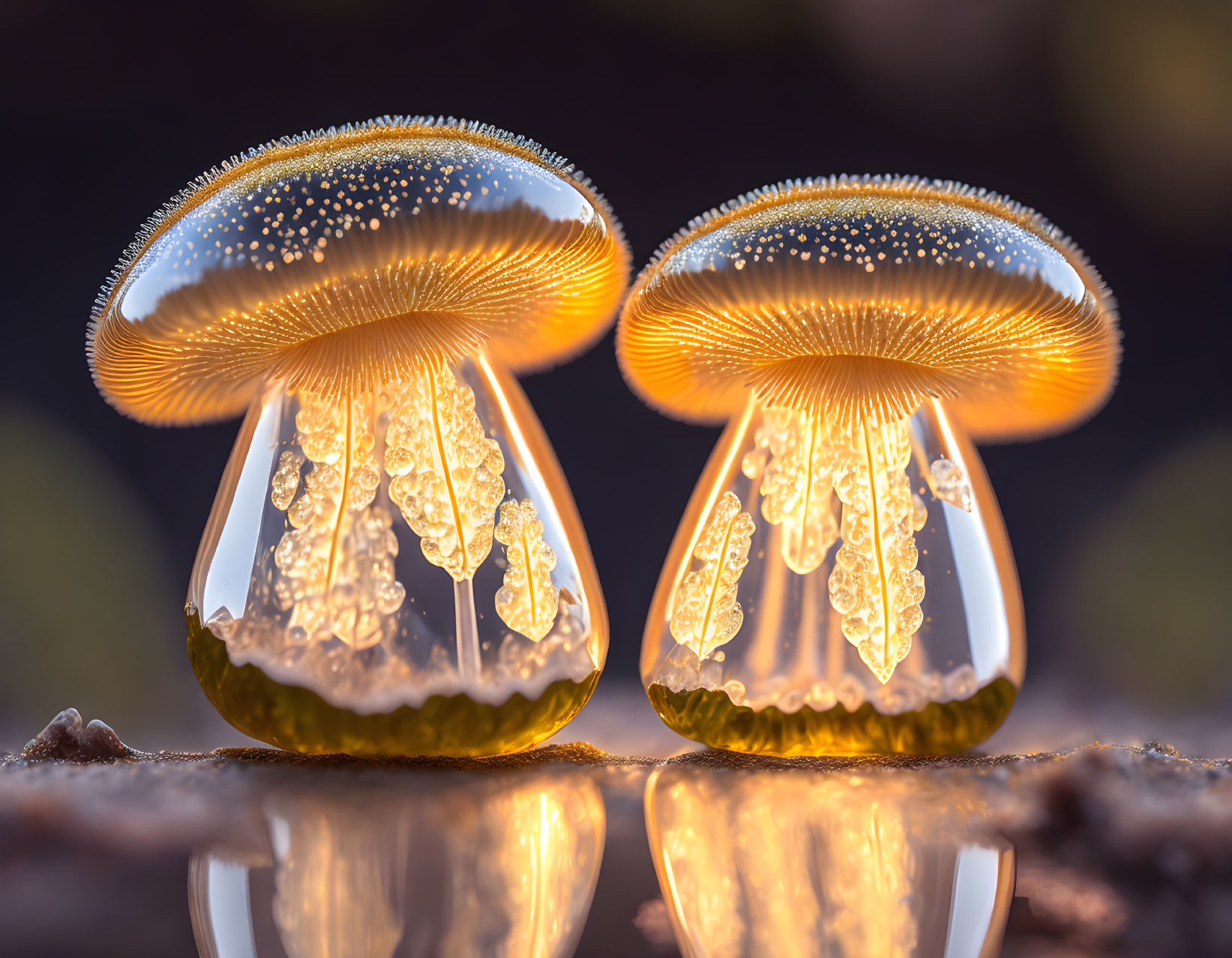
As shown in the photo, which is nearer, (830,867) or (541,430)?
(830,867)

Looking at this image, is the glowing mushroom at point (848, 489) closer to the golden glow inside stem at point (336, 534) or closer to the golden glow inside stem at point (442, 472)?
the golden glow inside stem at point (442, 472)

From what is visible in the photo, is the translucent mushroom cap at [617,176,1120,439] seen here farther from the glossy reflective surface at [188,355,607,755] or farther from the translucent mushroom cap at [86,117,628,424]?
the glossy reflective surface at [188,355,607,755]

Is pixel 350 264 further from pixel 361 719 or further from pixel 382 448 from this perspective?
pixel 361 719

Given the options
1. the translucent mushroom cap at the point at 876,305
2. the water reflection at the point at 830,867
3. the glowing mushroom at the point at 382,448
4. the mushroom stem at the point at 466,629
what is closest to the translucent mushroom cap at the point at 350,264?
the glowing mushroom at the point at 382,448

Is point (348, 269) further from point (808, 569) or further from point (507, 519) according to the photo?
point (808, 569)

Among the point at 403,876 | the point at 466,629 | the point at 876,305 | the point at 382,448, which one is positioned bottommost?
the point at 403,876

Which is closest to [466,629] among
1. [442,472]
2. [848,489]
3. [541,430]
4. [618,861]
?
[442,472]

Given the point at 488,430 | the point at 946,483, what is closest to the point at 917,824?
the point at 946,483
